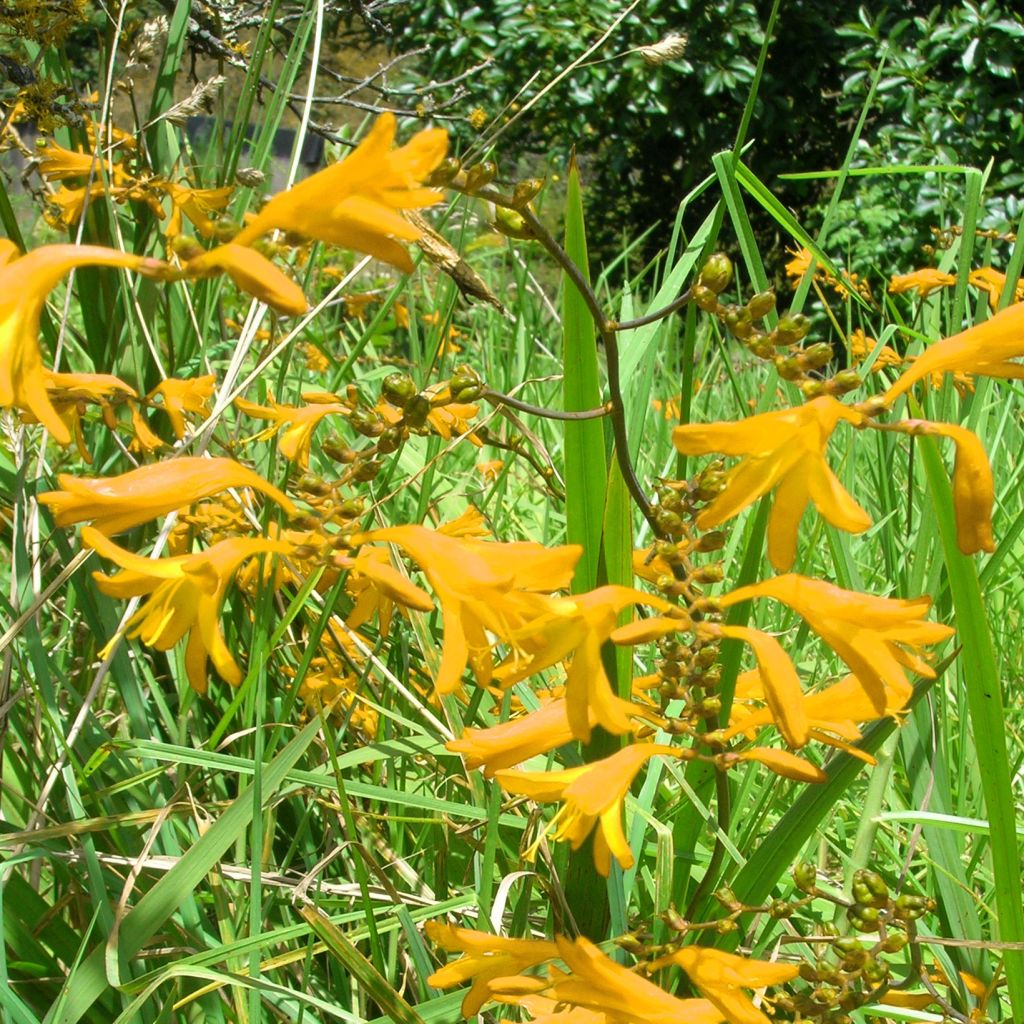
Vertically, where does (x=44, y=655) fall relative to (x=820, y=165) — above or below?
below

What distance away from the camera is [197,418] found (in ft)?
5.98

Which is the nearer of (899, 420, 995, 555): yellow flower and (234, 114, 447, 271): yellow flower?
(234, 114, 447, 271): yellow flower

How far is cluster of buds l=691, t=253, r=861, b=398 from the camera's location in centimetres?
89

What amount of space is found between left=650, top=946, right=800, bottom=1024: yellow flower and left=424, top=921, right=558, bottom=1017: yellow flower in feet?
0.34

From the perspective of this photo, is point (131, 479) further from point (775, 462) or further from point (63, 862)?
point (63, 862)

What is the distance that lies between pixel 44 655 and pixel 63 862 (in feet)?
0.76

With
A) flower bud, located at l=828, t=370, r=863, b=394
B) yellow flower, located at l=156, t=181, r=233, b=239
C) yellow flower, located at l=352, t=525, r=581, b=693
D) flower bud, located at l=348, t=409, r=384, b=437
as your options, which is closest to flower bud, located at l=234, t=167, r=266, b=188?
yellow flower, located at l=156, t=181, r=233, b=239

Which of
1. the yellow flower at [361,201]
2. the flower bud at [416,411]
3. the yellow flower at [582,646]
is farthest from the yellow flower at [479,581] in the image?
the yellow flower at [361,201]

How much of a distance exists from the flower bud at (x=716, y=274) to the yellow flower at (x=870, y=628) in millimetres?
263

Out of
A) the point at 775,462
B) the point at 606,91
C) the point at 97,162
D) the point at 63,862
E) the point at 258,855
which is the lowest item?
the point at 63,862

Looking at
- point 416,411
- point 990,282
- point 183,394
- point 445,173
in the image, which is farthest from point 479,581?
point 990,282

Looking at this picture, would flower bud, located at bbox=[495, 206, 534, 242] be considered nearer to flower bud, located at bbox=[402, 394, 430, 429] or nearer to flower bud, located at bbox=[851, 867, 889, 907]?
flower bud, located at bbox=[402, 394, 430, 429]

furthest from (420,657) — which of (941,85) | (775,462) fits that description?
(941,85)

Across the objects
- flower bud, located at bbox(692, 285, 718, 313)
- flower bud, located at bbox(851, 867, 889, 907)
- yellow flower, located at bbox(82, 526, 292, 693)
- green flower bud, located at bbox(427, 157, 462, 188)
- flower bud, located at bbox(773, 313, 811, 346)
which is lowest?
flower bud, located at bbox(851, 867, 889, 907)
